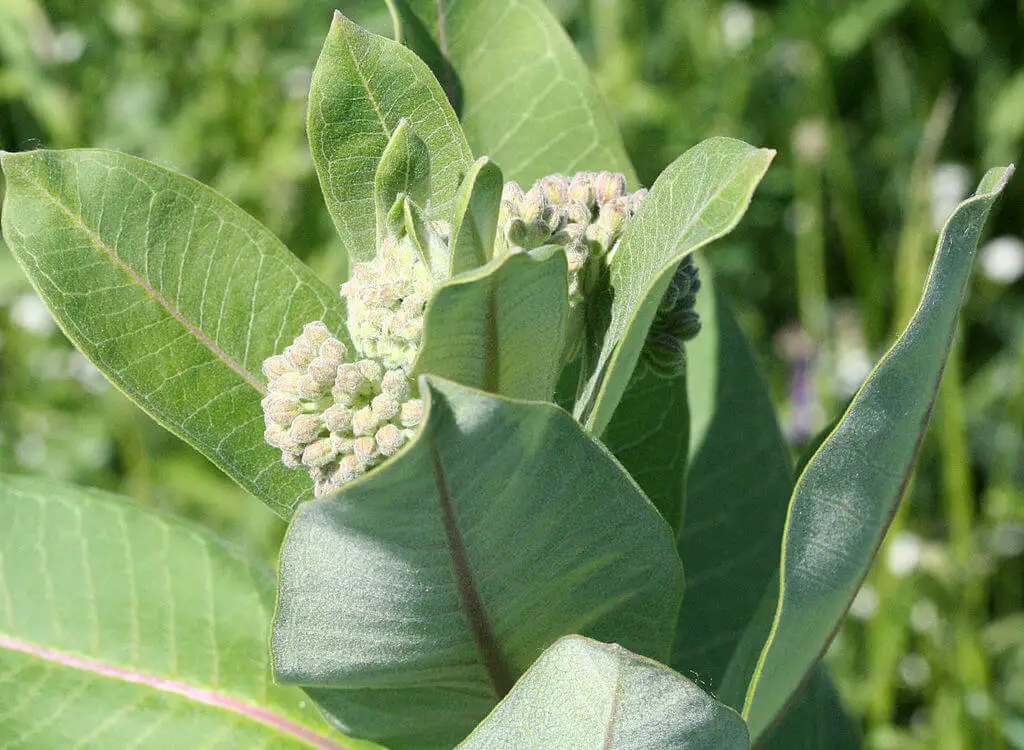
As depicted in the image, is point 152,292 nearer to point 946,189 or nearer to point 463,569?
point 463,569

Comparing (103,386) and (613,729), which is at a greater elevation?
(613,729)

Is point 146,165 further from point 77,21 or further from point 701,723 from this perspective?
point 77,21

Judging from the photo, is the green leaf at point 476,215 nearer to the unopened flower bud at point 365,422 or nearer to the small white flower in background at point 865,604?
the unopened flower bud at point 365,422

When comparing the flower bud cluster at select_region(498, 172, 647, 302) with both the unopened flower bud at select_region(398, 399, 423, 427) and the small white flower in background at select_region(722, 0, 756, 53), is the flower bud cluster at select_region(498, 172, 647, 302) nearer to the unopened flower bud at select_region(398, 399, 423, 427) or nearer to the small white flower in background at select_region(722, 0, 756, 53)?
the unopened flower bud at select_region(398, 399, 423, 427)

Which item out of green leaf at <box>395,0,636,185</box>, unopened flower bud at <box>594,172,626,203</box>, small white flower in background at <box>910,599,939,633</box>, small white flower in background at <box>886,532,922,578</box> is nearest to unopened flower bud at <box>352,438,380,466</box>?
unopened flower bud at <box>594,172,626,203</box>

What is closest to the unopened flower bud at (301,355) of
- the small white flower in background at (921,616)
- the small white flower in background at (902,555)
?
the small white flower in background at (902,555)

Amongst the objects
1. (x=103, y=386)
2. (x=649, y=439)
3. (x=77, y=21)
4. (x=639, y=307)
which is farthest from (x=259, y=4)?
(x=639, y=307)
